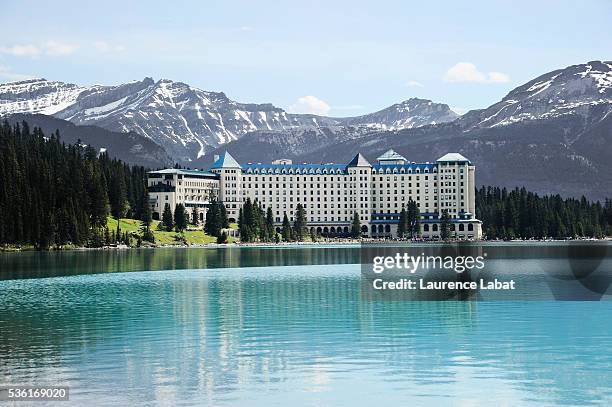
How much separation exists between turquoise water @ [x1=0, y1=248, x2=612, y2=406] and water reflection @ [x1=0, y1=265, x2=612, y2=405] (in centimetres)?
7

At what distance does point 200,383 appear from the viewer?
4044 cm

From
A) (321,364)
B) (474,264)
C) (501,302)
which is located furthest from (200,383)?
A: (474,264)

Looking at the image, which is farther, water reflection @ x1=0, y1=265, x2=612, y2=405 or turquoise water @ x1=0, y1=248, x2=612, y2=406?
water reflection @ x1=0, y1=265, x2=612, y2=405

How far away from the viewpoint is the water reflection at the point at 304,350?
128ft

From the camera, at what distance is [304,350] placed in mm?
48938

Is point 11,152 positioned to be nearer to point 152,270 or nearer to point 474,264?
point 152,270

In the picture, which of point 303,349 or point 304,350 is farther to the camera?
point 303,349

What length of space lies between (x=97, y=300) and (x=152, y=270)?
157 feet

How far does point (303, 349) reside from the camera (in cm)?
4928

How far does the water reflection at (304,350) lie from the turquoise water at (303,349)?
7 cm

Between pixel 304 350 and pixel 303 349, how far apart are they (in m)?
0.35

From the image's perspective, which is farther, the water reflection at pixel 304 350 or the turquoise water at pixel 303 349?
the water reflection at pixel 304 350

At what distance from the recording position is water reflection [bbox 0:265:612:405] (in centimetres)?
3897

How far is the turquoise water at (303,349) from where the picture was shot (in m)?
38.8
